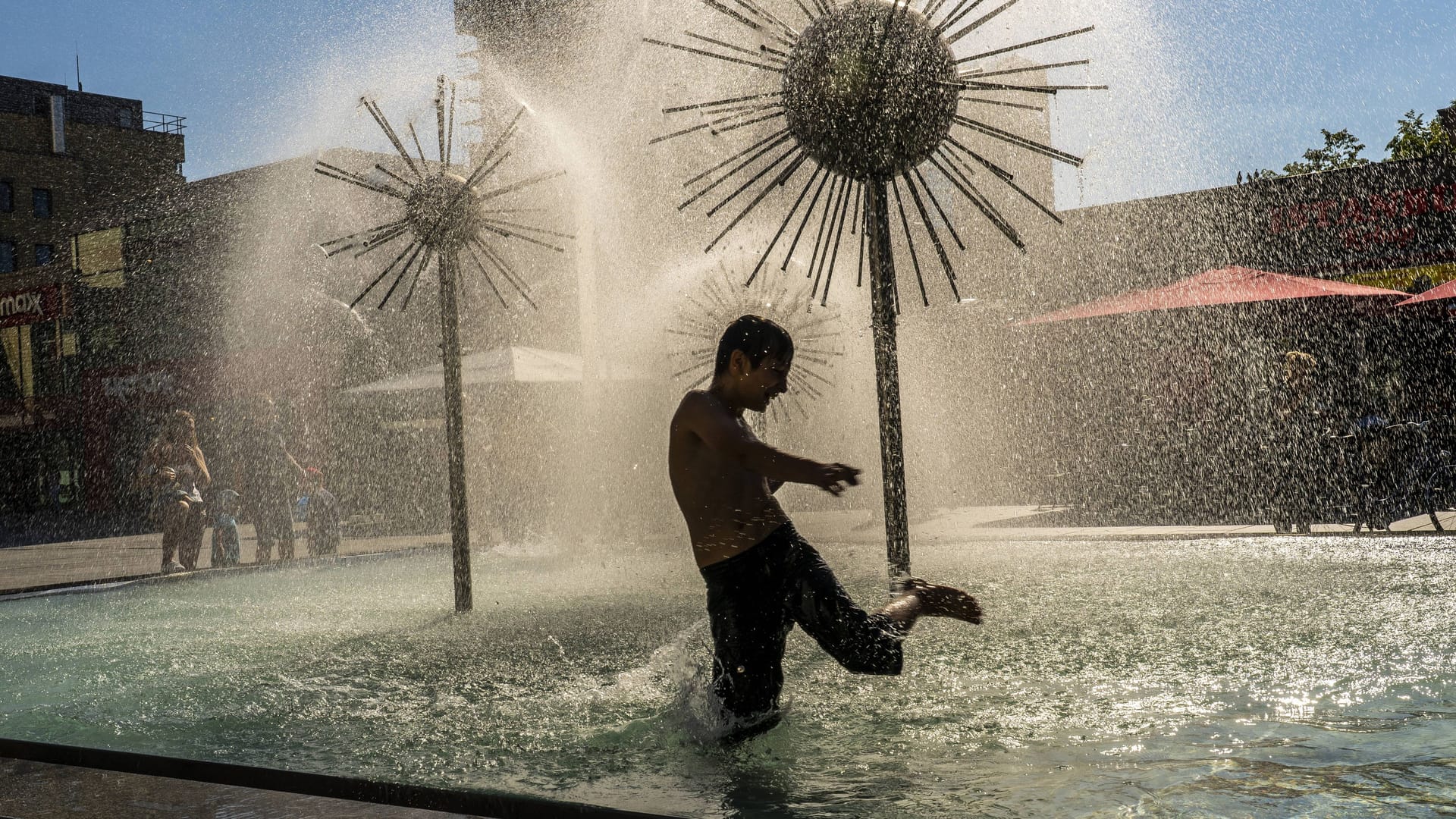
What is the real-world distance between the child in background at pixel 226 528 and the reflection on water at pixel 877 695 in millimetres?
4294

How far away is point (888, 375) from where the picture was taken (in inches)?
209

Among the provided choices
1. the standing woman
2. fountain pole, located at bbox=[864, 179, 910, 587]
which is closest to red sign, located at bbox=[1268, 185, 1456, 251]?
the standing woman

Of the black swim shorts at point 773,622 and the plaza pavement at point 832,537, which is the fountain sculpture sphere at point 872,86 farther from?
the plaza pavement at point 832,537

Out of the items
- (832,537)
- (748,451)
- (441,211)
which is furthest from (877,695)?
(832,537)

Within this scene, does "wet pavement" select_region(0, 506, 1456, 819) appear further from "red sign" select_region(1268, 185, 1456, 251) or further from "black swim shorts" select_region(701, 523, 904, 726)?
"red sign" select_region(1268, 185, 1456, 251)

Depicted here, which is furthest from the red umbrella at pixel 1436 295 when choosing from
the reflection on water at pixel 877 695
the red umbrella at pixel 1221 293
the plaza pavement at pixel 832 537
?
the reflection on water at pixel 877 695

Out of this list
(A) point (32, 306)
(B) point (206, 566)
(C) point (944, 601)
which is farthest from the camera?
(A) point (32, 306)

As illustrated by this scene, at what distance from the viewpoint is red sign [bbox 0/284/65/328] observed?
3562 cm

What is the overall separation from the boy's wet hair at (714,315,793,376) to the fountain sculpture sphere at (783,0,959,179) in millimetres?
1354

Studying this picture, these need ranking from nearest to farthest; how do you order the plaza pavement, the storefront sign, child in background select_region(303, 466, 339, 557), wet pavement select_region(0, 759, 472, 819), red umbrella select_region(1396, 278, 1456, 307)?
1. wet pavement select_region(0, 759, 472, 819)
2. the plaza pavement
3. red umbrella select_region(1396, 278, 1456, 307)
4. child in background select_region(303, 466, 339, 557)
5. the storefront sign

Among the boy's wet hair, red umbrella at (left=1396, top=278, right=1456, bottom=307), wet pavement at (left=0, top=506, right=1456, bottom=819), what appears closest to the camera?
wet pavement at (left=0, top=506, right=1456, bottom=819)

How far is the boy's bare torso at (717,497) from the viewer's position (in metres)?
4.02

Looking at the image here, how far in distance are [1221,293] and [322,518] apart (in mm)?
9823

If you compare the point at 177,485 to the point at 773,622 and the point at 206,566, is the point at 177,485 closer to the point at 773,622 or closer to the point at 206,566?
the point at 206,566
